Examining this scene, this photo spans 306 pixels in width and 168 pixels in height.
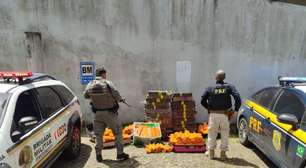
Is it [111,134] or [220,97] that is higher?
[220,97]

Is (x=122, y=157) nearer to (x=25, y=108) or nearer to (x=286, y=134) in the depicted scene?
(x=25, y=108)

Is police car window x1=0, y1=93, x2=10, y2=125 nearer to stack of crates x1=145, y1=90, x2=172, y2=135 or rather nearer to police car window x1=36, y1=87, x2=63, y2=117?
police car window x1=36, y1=87, x2=63, y2=117

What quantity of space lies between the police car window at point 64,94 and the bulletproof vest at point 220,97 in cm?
291

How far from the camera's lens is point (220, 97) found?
5375 millimetres

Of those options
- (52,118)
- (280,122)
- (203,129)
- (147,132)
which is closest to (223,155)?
(203,129)

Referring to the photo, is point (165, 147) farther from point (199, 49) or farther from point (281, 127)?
point (199, 49)

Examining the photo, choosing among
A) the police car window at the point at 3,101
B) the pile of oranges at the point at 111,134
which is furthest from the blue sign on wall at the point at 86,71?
the police car window at the point at 3,101

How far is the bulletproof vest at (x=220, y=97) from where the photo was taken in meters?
5.36

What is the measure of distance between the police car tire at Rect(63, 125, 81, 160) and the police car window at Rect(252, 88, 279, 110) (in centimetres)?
393

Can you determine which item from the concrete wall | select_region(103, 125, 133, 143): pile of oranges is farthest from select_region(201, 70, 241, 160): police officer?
the concrete wall

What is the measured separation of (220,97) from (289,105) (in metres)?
1.22

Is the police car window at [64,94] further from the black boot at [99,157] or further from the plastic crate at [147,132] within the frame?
the plastic crate at [147,132]

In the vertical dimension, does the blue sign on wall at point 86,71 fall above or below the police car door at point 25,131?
above

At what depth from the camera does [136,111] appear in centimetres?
812
